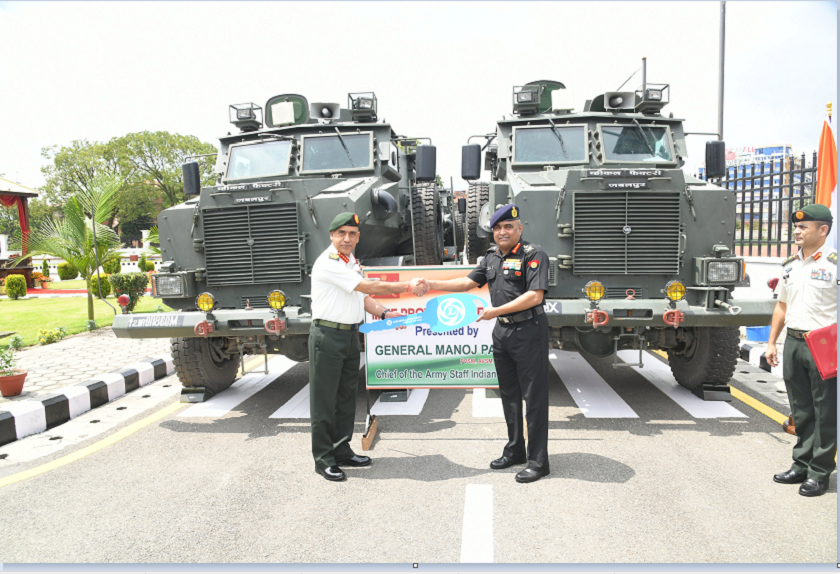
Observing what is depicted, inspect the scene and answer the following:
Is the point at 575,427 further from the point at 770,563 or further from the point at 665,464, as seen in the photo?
the point at 770,563

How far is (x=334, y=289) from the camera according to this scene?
4547mm

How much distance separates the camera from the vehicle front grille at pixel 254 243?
634 cm

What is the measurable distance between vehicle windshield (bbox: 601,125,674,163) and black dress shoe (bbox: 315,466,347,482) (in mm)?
5152

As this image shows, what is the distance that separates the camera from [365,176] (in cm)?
780

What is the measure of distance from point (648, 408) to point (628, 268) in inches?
56.6

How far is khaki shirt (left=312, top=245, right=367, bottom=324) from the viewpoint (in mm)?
4469

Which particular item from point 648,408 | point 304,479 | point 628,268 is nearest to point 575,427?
point 648,408

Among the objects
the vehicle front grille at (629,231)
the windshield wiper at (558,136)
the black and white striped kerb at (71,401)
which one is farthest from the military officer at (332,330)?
the windshield wiper at (558,136)

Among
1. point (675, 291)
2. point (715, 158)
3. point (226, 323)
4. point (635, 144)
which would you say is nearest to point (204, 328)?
point (226, 323)

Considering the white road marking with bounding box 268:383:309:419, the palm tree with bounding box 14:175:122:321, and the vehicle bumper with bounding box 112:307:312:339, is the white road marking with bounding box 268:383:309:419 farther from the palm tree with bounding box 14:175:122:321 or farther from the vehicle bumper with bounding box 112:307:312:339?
the palm tree with bounding box 14:175:122:321

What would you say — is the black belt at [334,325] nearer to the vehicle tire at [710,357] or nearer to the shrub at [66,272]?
the vehicle tire at [710,357]

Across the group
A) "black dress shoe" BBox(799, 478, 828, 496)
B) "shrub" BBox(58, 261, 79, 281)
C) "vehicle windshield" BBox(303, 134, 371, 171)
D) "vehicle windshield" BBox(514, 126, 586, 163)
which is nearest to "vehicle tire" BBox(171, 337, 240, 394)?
"vehicle windshield" BBox(303, 134, 371, 171)

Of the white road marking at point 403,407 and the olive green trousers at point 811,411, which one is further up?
the olive green trousers at point 811,411

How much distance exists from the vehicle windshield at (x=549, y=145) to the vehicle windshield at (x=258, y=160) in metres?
3.07
